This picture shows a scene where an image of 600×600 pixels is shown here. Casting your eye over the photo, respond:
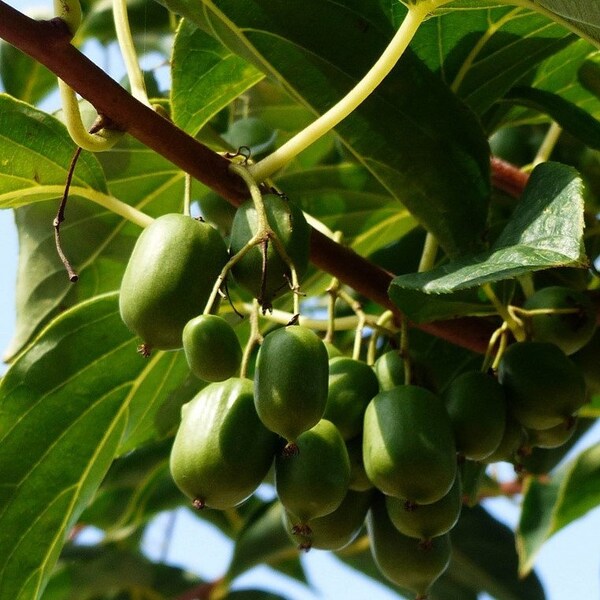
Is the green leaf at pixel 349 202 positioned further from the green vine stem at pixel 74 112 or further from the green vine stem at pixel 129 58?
the green vine stem at pixel 74 112

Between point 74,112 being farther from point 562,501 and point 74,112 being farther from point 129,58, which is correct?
point 562,501

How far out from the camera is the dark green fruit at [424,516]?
3.81ft

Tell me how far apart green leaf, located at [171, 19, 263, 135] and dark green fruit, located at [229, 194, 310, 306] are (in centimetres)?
36

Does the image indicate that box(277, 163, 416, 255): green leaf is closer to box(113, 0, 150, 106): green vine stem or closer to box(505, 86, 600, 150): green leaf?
box(505, 86, 600, 150): green leaf

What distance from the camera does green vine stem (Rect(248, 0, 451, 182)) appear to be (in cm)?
111

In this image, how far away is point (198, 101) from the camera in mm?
1410

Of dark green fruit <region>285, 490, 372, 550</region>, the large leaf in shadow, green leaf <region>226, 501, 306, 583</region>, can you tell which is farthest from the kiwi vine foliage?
green leaf <region>226, 501, 306, 583</region>

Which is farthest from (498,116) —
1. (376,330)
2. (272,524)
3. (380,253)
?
(272,524)

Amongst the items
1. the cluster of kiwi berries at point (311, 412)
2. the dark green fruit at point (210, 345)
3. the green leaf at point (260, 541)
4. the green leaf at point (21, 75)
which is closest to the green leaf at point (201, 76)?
the cluster of kiwi berries at point (311, 412)

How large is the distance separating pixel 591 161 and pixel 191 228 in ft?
3.37

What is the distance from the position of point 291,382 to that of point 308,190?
866 millimetres

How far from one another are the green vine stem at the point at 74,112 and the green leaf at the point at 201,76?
0.93ft

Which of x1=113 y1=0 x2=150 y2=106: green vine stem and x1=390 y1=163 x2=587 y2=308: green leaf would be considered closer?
x1=390 y1=163 x2=587 y2=308: green leaf

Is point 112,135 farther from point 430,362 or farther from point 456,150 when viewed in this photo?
point 430,362
